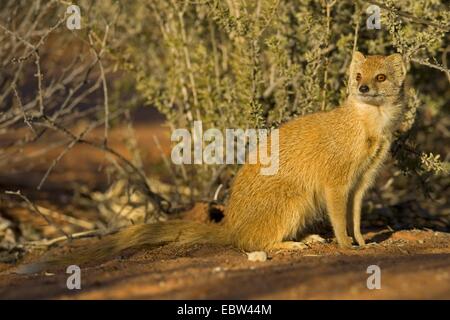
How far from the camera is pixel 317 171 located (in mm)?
5785

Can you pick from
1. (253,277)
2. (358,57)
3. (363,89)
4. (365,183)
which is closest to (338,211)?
(365,183)

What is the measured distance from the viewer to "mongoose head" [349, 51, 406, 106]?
18.2 ft

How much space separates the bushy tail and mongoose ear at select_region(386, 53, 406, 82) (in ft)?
5.59

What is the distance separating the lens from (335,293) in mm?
3836

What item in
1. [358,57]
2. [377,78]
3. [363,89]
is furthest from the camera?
[358,57]

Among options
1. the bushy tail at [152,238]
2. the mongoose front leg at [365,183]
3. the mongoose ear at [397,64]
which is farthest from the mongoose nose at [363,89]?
the bushy tail at [152,238]

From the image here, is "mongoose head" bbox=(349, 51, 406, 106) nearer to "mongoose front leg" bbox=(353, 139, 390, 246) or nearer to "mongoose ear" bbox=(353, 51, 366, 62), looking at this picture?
"mongoose ear" bbox=(353, 51, 366, 62)

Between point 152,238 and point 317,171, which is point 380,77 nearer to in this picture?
point 317,171

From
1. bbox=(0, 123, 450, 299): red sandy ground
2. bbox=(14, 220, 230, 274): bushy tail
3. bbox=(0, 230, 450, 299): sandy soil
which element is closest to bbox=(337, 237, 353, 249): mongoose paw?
bbox=(0, 123, 450, 299): red sandy ground

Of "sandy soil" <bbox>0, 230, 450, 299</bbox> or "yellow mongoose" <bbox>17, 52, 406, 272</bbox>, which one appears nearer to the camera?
"sandy soil" <bbox>0, 230, 450, 299</bbox>

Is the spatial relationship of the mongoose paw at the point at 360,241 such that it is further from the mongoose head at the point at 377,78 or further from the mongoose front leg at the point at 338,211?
the mongoose head at the point at 377,78

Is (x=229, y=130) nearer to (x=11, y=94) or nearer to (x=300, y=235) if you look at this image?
(x=300, y=235)

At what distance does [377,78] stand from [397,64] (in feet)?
0.69
